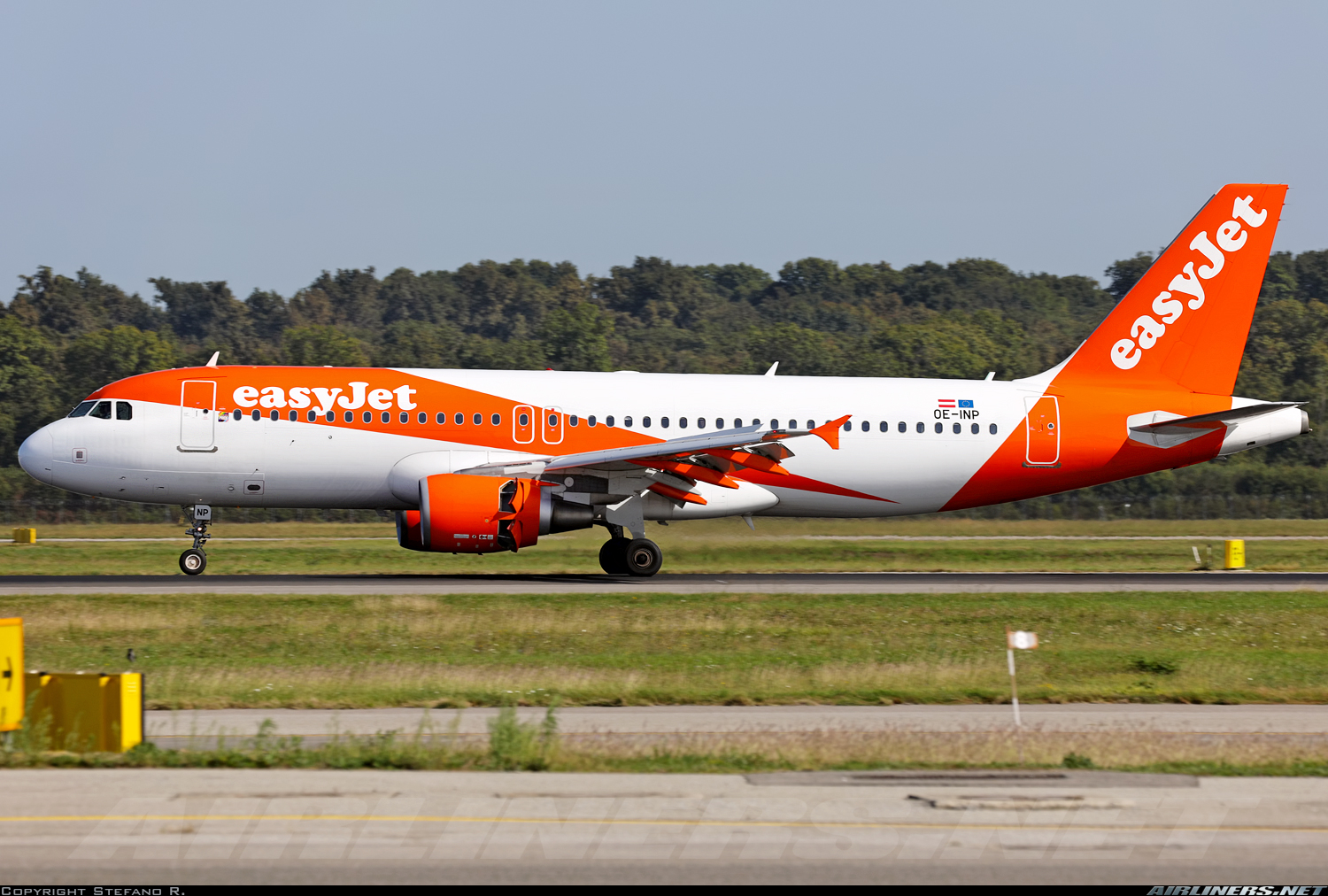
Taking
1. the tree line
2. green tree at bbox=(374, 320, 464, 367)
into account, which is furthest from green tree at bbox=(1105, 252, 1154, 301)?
green tree at bbox=(374, 320, 464, 367)

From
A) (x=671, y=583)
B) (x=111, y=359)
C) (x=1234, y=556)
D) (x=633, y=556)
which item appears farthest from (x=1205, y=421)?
(x=111, y=359)

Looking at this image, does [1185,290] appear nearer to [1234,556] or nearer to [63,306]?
[1234,556]

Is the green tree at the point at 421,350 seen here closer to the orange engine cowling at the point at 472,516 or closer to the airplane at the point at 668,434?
the airplane at the point at 668,434

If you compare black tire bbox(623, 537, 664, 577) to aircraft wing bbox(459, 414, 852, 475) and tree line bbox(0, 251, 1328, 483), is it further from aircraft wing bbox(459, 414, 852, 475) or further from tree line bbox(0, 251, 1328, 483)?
tree line bbox(0, 251, 1328, 483)

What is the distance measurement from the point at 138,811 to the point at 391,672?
8.12 meters

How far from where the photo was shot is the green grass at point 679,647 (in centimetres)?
1731

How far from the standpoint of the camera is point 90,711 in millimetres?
12836

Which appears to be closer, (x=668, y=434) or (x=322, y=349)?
(x=668, y=434)

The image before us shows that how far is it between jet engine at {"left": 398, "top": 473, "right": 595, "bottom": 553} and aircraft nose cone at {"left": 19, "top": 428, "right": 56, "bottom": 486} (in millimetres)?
7925

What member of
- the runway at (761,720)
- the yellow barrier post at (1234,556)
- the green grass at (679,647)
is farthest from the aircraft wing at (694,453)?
the yellow barrier post at (1234,556)

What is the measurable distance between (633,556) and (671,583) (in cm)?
150

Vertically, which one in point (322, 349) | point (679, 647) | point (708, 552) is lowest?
point (679, 647)

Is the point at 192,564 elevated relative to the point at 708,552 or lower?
lower

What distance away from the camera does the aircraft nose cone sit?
29688mm
